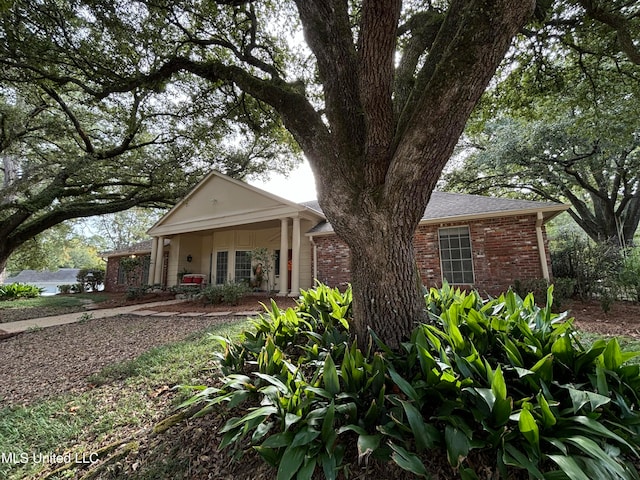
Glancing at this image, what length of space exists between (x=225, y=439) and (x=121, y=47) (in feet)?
24.1

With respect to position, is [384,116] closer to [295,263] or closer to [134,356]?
[134,356]

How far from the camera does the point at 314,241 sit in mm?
10750

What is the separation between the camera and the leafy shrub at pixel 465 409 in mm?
1494

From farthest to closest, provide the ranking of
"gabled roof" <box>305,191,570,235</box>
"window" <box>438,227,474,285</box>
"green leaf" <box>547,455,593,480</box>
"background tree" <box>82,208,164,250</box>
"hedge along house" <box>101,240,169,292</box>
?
"background tree" <box>82,208,164,250</box> < "hedge along house" <box>101,240,169,292</box> < "window" <box>438,227,474,285</box> < "gabled roof" <box>305,191,570,235</box> < "green leaf" <box>547,455,593,480</box>

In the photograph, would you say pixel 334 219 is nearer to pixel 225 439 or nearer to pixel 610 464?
pixel 225 439

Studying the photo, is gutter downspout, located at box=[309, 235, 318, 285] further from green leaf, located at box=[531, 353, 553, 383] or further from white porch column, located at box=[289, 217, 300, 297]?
green leaf, located at box=[531, 353, 553, 383]

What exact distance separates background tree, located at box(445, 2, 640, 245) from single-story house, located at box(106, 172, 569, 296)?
269cm

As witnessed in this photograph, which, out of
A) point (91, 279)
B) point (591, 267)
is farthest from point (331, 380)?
point (91, 279)

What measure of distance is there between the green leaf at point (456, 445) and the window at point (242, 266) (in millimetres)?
12627

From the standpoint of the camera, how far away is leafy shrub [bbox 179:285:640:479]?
1.49m

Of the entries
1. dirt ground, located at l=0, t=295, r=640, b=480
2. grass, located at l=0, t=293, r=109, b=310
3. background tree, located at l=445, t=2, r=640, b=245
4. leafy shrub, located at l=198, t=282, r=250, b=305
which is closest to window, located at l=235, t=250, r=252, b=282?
leafy shrub, located at l=198, t=282, r=250, b=305

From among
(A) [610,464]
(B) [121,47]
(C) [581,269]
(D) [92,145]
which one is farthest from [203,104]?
(C) [581,269]

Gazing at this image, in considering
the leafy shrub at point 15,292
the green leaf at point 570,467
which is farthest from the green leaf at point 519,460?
the leafy shrub at point 15,292

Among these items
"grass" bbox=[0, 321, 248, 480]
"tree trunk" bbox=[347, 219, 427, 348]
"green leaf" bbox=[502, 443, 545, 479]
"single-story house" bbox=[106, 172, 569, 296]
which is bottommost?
"grass" bbox=[0, 321, 248, 480]
